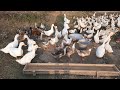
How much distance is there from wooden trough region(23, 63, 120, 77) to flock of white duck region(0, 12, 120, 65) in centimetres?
23

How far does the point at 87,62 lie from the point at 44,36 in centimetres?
141

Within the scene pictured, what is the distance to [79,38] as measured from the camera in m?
5.38

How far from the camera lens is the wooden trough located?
4.21 m

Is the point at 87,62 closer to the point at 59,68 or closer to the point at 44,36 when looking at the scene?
the point at 59,68

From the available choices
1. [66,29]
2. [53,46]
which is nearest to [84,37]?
[66,29]

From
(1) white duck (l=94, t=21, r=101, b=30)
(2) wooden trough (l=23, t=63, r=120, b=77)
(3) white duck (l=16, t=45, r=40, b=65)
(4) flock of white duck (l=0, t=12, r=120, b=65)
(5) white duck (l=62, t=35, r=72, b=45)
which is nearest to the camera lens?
(2) wooden trough (l=23, t=63, r=120, b=77)

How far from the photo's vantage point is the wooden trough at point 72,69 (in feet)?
13.8

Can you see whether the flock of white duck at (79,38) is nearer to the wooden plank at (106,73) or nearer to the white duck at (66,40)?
the white duck at (66,40)

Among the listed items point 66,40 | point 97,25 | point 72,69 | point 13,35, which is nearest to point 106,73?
point 72,69

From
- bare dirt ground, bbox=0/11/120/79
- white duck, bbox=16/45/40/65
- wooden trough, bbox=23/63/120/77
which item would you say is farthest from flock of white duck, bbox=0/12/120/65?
wooden trough, bbox=23/63/120/77

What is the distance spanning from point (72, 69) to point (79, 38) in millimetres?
1219

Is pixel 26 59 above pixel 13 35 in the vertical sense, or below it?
below

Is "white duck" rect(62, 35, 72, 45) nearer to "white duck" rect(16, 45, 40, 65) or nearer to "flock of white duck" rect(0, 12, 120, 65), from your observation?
"flock of white duck" rect(0, 12, 120, 65)

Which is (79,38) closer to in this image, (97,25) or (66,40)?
(66,40)
